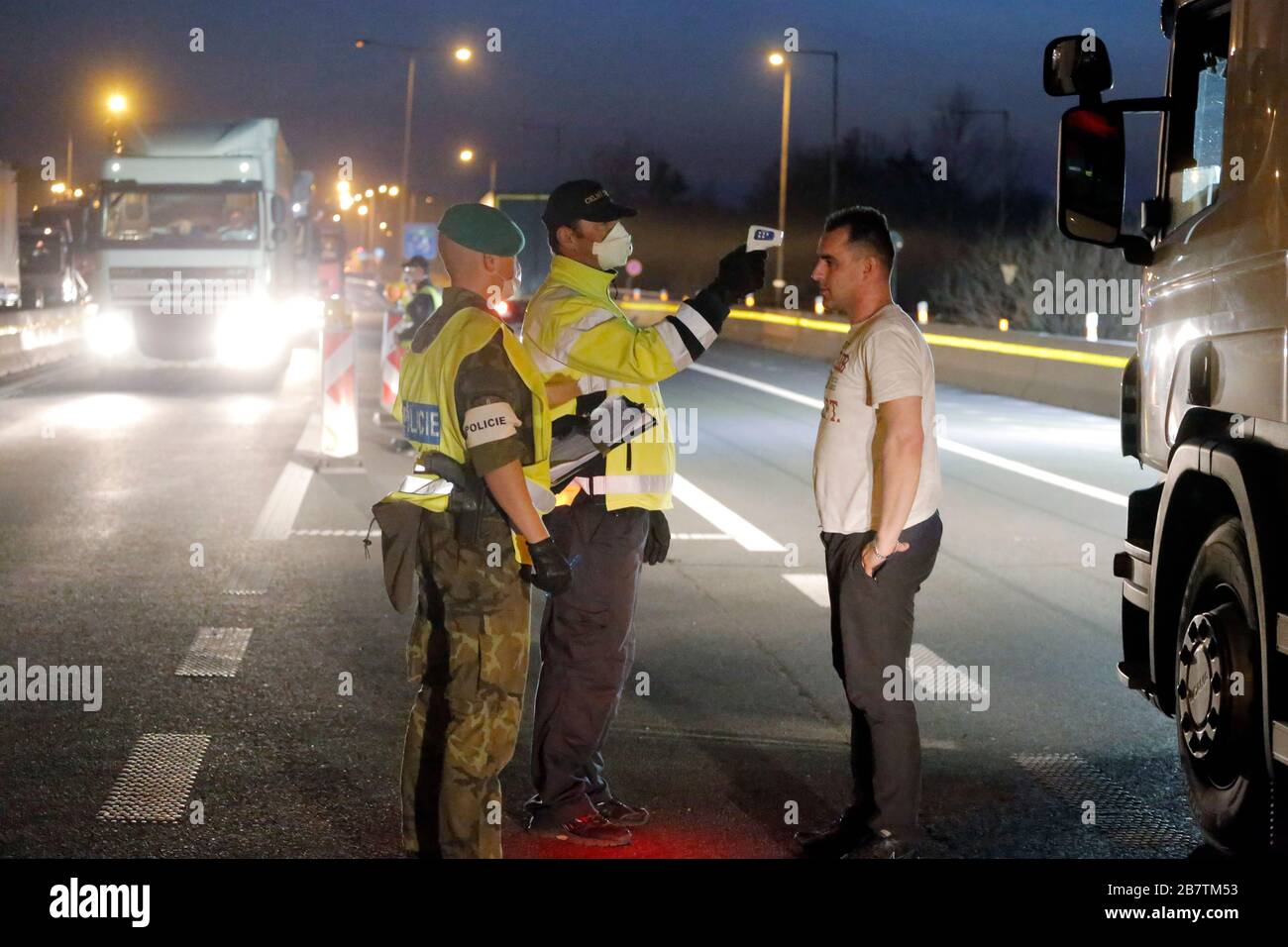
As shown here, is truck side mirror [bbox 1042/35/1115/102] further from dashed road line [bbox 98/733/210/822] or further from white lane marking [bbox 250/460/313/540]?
white lane marking [bbox 250/460/313/540]

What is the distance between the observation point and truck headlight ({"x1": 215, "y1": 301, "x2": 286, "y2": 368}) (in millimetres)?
29891

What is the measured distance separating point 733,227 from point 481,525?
93127 millimetres

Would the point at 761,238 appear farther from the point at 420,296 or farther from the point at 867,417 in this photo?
the point at 420,296

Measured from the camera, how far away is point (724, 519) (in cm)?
1271

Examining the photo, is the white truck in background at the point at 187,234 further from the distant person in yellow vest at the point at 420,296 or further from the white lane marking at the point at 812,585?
the white lane marking at the point at 812,585

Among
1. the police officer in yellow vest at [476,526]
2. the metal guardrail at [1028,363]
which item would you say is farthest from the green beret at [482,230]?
A: the metal guardrail at [1028,363]


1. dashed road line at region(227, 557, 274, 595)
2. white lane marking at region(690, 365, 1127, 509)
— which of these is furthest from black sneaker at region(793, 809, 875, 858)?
white lane marking at region(690, 365, 1127, 509)

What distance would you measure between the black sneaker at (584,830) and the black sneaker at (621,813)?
6cm

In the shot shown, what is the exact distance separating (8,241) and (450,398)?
37.6 m

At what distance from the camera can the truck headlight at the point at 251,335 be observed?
98.1 feet
